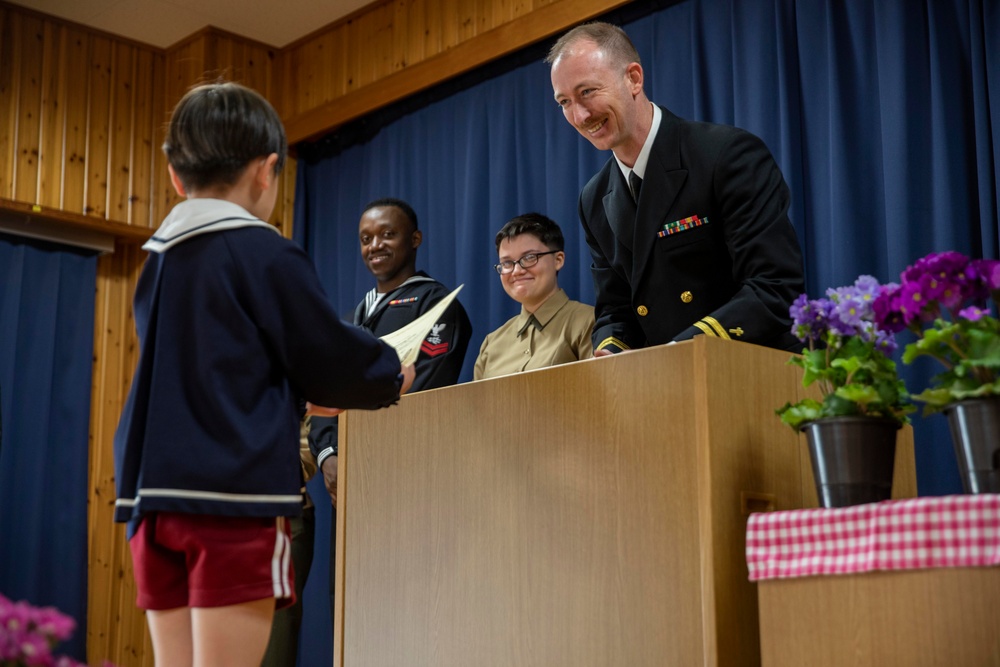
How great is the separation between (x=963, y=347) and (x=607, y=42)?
1308 millimetres

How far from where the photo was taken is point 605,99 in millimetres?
2639

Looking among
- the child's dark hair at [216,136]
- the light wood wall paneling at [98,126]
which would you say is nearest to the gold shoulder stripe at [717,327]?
the child's dark hair at [216,136]

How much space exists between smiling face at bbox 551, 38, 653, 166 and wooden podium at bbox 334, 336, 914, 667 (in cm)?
73

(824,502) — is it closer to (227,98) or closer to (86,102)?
(227,98)

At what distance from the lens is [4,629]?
0.94 m

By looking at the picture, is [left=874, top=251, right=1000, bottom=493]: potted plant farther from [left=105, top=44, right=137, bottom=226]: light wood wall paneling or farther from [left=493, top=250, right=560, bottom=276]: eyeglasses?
[left=105, top=44, right=137, bottom=226]: light wood wall paneling

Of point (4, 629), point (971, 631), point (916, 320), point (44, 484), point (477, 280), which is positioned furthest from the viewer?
point (44, 484)

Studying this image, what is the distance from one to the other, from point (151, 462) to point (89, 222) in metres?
3.78

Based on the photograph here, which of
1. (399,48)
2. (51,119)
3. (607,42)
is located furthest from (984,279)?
(51,119)

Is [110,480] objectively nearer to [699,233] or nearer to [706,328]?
[699,233]

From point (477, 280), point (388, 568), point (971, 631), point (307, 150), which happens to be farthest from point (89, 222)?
point (971, 631)

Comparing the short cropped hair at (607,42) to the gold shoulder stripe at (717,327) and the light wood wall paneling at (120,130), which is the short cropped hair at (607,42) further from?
the light wood wall paneling at (120,130)

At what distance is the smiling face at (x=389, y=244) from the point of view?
4141mm

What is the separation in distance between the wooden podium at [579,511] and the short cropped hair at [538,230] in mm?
1386
